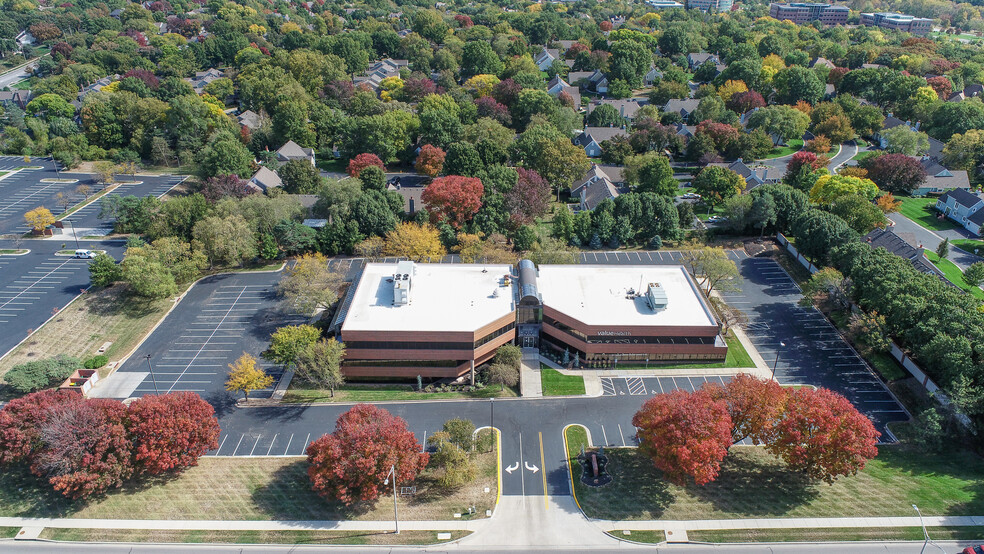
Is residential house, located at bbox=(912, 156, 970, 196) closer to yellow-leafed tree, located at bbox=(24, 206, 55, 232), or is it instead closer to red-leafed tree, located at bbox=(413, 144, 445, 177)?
red-leafed tree, located at bbox=(413, 144, 445, 177)

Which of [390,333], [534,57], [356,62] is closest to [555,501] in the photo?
[390,333]

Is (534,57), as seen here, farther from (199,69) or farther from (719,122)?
(199,69)

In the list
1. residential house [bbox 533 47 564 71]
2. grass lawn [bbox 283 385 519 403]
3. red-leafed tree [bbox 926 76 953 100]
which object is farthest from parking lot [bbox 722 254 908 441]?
residential house [bbox 533 47 564 71]

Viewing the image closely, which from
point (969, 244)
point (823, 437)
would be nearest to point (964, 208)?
point (969, 244)

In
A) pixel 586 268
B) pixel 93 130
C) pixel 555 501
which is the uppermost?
pixel 93 130

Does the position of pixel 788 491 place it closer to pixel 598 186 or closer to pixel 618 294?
pixel 618 294
